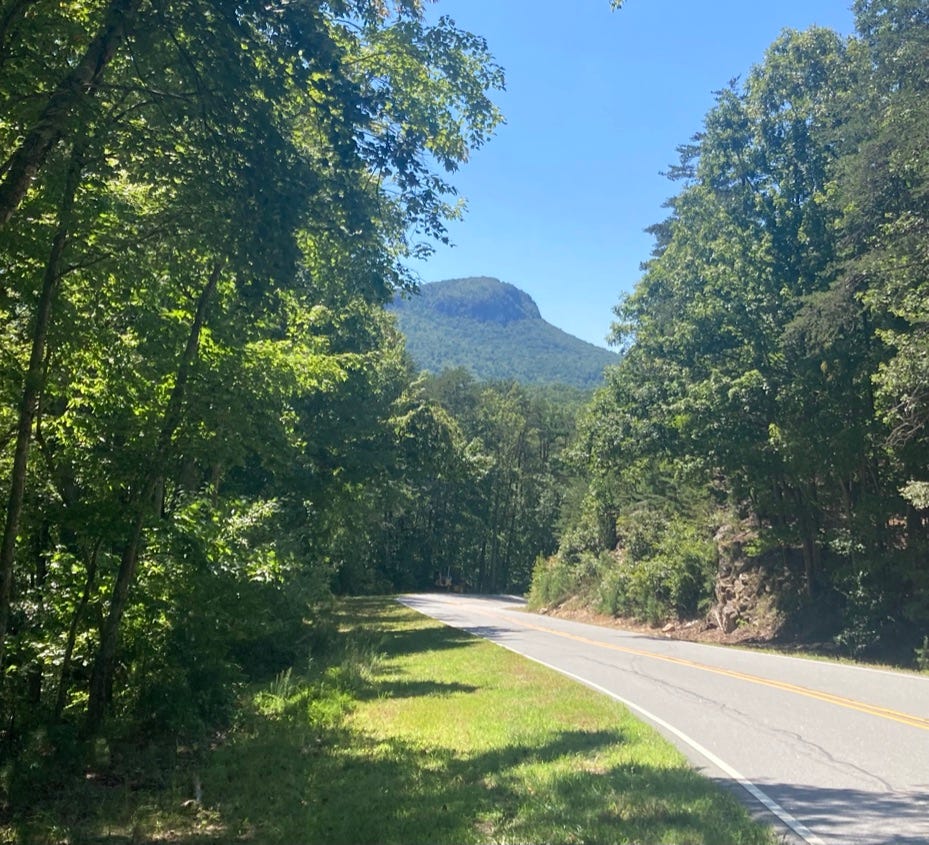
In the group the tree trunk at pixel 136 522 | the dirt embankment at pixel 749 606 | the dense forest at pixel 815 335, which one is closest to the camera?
the tree trunk at pixel 136 522

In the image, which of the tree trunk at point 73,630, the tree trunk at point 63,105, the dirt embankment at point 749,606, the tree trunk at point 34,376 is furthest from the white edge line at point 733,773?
the dirt embankment at point 749,606

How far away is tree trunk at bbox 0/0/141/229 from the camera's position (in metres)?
6.41

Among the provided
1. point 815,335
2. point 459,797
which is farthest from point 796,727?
point 815,335

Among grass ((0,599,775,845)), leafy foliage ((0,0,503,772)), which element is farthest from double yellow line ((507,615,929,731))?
leafy foliage ((0,0,503,772))

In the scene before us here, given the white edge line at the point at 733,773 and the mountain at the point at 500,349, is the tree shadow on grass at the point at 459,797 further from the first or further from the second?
the mountain at the point at 500,349

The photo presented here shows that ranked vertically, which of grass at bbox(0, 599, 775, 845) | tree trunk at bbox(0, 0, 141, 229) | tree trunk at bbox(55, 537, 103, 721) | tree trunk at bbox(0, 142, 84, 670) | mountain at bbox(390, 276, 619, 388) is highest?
mountain at bbox(390, 276, 619, 388)

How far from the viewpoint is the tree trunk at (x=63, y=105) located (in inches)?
252

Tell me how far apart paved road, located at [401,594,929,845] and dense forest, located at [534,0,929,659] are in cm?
504

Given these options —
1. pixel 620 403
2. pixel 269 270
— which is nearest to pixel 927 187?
pixel 620 403

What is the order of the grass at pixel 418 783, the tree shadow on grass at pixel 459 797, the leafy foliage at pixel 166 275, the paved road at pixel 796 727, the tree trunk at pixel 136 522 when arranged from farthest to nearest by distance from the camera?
the tree trunk at pixel 136 522 → the leafy foliage at pixel 166 275 → the paved road at pixel 796 727 → the grass at pixel 418 783 → the tree shadow on grass at pixel 459 797

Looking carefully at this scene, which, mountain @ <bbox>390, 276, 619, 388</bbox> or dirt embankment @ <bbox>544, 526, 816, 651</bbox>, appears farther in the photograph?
mountain @ <bbox>390, 276, 619, 388</bbox>

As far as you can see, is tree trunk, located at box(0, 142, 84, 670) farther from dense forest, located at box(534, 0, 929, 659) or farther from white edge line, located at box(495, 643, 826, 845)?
dense forest, located at box(534, 0, 929, 659)

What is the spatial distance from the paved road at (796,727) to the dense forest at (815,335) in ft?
16.5

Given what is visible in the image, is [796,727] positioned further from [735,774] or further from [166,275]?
[166,275]
